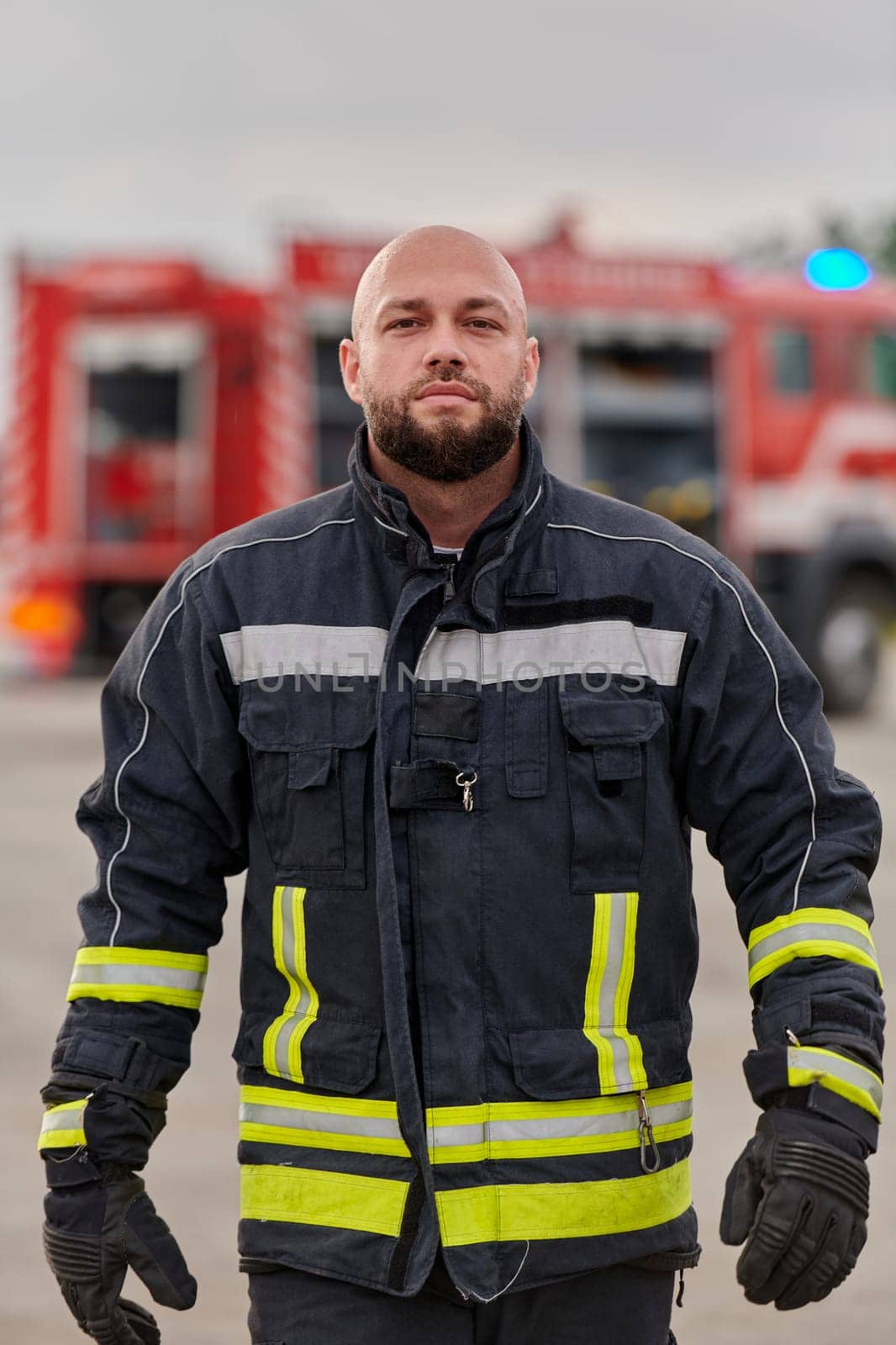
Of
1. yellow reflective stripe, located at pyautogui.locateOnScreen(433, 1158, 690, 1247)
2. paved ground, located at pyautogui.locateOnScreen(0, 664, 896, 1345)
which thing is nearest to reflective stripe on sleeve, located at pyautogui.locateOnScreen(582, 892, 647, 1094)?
yellow reflective stripe, located at pyautogui.locateOnScreen(433, 1158, 690, 1247)

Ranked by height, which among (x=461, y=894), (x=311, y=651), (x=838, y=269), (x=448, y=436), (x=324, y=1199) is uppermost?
(x=838, y=269)

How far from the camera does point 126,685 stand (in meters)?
2.42

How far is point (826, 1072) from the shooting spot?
7.05 ft

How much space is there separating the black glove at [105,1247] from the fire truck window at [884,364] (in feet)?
35.6

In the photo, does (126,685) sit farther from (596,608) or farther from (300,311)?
(300,311)

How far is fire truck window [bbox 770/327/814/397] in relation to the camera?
1230 cm

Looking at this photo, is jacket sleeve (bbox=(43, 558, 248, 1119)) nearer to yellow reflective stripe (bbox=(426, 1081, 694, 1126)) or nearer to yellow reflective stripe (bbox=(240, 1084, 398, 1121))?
yellow reflective stripe (bbox=(240, 1084, 398, 1121))

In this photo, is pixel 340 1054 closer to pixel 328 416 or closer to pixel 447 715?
pixel 447 715

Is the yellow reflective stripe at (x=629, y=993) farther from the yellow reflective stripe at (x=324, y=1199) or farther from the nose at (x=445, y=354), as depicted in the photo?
the nose at (x=445, y=354)

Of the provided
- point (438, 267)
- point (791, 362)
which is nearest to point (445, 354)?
point (438, 267)

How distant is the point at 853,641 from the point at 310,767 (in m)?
10.2

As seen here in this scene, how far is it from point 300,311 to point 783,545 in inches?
136

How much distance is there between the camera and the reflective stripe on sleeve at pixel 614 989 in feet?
7.32

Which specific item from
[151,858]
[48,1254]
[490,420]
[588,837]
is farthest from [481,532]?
[48,1254]
